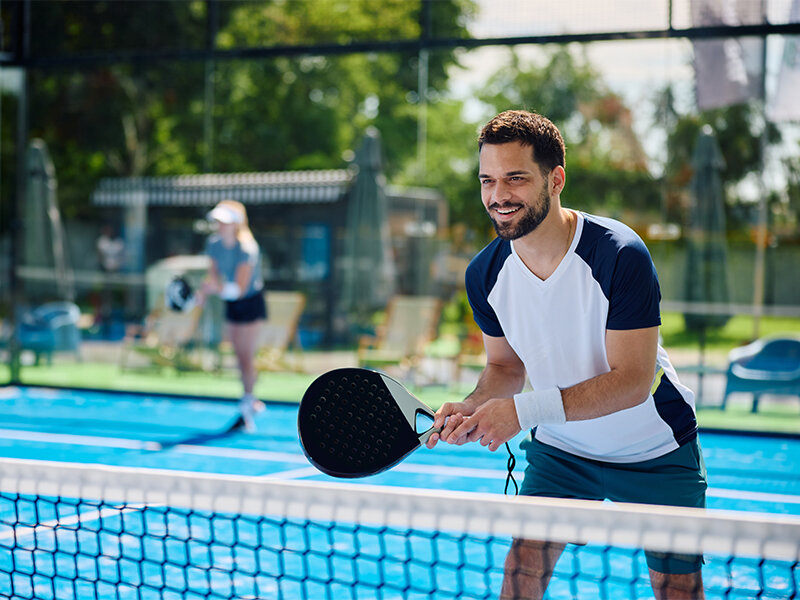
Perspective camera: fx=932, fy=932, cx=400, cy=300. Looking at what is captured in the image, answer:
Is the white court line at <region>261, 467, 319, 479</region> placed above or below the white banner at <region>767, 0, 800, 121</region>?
below

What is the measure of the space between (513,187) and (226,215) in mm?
5391

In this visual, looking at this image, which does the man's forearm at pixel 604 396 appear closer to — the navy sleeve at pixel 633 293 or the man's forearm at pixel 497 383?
the navy sleeve at pixel 633 293

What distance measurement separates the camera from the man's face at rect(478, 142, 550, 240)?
245 centimetres

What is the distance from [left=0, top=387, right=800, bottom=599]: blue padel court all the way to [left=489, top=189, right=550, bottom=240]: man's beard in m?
0.80

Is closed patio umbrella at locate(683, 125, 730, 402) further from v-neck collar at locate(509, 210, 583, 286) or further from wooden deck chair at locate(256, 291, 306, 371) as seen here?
v-neck collar at locate(509, 210, 583, 286)

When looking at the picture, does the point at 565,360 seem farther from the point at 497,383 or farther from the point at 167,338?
the point at 167,338

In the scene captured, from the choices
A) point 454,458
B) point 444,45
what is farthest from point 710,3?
point 454,458

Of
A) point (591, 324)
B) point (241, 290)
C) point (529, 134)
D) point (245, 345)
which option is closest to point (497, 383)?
point (591, 324)

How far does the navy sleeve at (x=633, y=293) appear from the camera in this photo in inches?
95.8

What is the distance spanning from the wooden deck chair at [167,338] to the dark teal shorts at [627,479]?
7.78 meters

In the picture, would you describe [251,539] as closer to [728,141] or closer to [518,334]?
[518,334]

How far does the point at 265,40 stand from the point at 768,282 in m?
5.53

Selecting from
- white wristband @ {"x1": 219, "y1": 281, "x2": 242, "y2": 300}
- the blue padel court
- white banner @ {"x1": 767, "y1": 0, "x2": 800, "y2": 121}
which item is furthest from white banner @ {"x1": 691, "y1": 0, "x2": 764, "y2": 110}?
white wristband @ {"x1": 219, "y1": 281, "x2": 242, "y2": 300}

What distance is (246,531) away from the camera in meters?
4.61
